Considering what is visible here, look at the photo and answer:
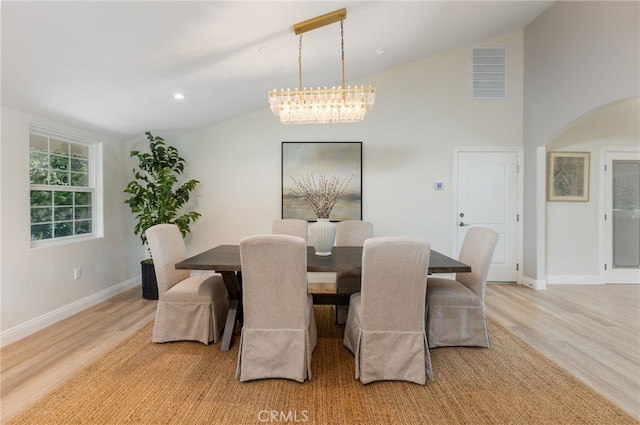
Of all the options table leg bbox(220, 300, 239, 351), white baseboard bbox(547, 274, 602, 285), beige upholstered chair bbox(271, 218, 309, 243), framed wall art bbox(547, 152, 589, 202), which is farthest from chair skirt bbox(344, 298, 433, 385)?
framed wall art bbox(547, 152, 589, 202)

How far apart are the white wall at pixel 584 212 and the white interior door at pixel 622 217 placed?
0.51 feet

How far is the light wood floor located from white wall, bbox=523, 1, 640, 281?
0.86 metres

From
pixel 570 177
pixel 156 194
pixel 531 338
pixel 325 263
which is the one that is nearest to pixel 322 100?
pixel 325 263

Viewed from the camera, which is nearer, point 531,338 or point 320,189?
point 531,338

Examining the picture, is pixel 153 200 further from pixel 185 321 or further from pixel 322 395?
pixel 322 395

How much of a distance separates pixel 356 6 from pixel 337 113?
91 cm

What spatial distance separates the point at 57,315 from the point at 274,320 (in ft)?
8.57

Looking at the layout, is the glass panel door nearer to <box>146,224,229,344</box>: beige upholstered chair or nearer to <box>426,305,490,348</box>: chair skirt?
<box>426,305,490,348</box>: chair skirt

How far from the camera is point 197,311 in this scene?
2.60 m

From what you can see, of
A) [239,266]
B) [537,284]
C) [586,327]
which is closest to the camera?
[239,266]

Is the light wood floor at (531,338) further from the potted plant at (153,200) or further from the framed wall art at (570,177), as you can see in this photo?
the framed wall art at (570,177)

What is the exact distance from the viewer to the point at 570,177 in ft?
14.7

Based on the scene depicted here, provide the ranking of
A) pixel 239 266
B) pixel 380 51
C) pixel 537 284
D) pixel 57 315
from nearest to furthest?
1. pixel 239 266
2. pixel 57 315
3. pixel 380 51
4. pixel 537 284

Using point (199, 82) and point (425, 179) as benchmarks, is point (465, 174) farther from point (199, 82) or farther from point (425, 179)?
point (199, 82)
